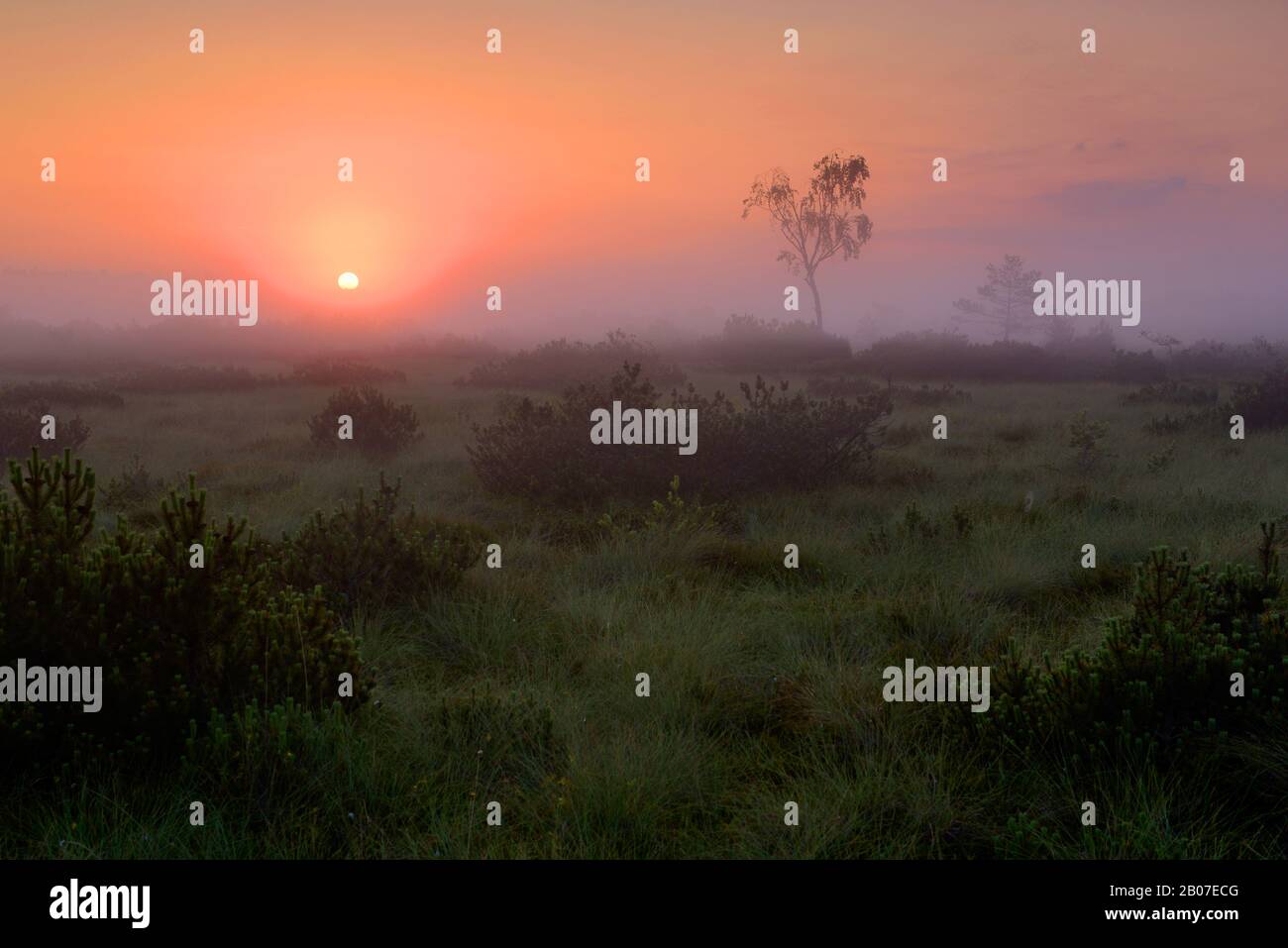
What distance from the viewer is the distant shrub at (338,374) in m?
20.1

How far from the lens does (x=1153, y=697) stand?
3242 millimetres

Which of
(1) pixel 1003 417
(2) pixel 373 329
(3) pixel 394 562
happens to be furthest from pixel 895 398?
(2) pixel 373 329

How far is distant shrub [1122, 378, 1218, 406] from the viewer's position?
628 inches

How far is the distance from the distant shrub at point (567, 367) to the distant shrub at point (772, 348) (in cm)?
465

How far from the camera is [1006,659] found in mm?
3662

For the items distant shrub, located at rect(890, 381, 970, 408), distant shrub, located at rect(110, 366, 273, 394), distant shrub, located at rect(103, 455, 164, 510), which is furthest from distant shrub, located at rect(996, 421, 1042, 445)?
distant shrub, located at rect(110, 366, 273, 394)

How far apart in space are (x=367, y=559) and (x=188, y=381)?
16851 millimetres

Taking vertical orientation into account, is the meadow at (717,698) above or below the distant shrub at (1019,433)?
below

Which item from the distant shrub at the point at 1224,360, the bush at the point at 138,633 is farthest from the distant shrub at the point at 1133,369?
the bush at the point at 138,633

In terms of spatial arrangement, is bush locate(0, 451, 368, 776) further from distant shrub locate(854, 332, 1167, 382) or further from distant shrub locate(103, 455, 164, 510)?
distant shrub locate(854, 332, 1167, 382)

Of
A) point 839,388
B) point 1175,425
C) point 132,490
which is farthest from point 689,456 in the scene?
point 839,388

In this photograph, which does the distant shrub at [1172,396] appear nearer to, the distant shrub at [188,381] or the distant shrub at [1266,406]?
the distant shrub at [1266,406]

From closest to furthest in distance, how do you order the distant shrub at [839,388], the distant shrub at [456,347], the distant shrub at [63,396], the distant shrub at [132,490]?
the distant shrub at [132,490] → the distant shrub at [63,396] → the distant shrub at [839,388] → the distant shrub at [456,347]

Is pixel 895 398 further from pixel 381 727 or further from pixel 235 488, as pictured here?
pixel 381 727
